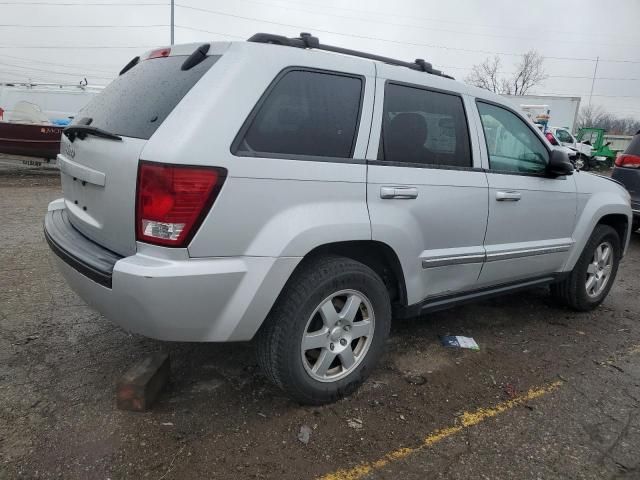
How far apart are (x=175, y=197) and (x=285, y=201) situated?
0.51m

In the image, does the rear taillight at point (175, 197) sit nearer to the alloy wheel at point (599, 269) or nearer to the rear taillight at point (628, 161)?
the alloy wheel at point (599, 269)

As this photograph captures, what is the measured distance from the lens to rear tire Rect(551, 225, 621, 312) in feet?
14.4

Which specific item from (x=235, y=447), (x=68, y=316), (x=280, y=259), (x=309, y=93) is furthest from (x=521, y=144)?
(x=68, y=316)

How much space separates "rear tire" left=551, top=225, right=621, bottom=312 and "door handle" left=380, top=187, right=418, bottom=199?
2.33 m

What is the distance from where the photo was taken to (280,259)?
235 centimetres

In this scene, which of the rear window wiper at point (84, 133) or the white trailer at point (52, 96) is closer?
the rear window wiper at point (84, 133)

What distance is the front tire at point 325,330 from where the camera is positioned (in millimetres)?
2508

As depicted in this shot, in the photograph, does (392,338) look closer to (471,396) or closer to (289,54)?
(471,396)

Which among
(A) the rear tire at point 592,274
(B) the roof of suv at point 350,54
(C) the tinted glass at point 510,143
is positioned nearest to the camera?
(B) the roof of suv at point 350,54

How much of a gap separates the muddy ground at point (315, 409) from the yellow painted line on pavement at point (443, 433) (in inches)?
0.8

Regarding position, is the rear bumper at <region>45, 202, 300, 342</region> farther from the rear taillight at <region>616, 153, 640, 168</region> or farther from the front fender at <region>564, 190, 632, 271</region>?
the rear taillight at <region>616, 153, 640, 168</region>

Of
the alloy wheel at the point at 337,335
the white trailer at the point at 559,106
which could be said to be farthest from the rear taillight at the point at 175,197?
the white trailer at the point at 559,106

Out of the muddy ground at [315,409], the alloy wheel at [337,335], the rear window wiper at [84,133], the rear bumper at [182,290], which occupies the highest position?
the rear window wiper at [84,133]

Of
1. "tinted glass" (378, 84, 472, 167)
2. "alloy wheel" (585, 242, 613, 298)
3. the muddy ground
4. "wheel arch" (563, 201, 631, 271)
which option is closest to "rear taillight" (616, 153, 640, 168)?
"wheel arch" (563, 201, 631, 271)
